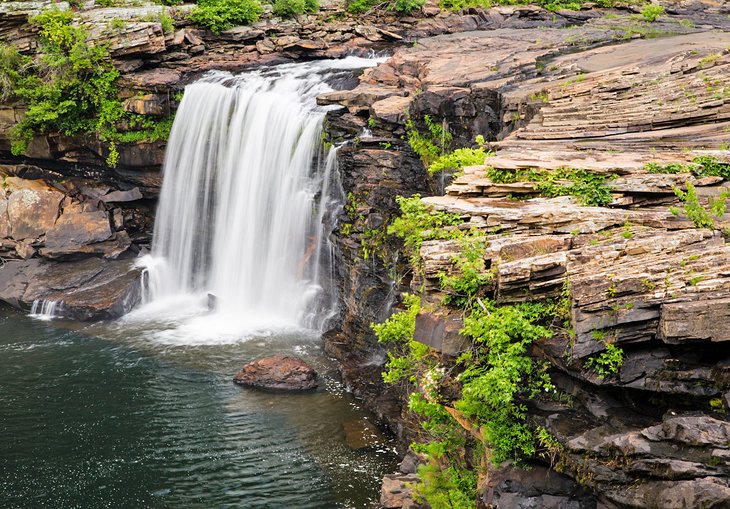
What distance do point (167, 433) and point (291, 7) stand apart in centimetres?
2092

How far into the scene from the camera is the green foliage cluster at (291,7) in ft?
105

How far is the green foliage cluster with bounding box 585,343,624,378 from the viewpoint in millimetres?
8484

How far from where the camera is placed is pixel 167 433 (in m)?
17.8

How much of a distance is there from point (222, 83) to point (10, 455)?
617 inches

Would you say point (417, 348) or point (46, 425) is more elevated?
point (417, 348)

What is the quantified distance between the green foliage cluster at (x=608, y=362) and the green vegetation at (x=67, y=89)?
22.8 metres

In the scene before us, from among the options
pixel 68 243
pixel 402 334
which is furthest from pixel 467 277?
pixel 68 243

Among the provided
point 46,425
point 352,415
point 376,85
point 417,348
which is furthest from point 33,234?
point 417,348

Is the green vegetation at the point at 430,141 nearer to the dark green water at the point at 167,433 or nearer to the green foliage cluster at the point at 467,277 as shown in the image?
the dark green water at the point at 167,433

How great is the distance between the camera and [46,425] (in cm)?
1816

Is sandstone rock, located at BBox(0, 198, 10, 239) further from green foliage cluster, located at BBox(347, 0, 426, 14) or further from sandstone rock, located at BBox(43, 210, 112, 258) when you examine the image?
green foliage cluster, located at BBox(347, 0, 426, 14)

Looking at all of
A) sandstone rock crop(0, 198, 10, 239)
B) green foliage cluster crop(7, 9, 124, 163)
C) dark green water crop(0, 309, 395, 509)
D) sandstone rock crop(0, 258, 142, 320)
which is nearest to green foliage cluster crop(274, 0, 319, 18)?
green foliage cluster crop(7, 9, 124, 163)

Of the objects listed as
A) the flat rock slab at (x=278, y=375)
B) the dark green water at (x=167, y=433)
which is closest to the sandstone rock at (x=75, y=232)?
the dark green water at (x=167, y=433)

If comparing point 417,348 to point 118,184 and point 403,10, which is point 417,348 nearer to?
point 118,184
